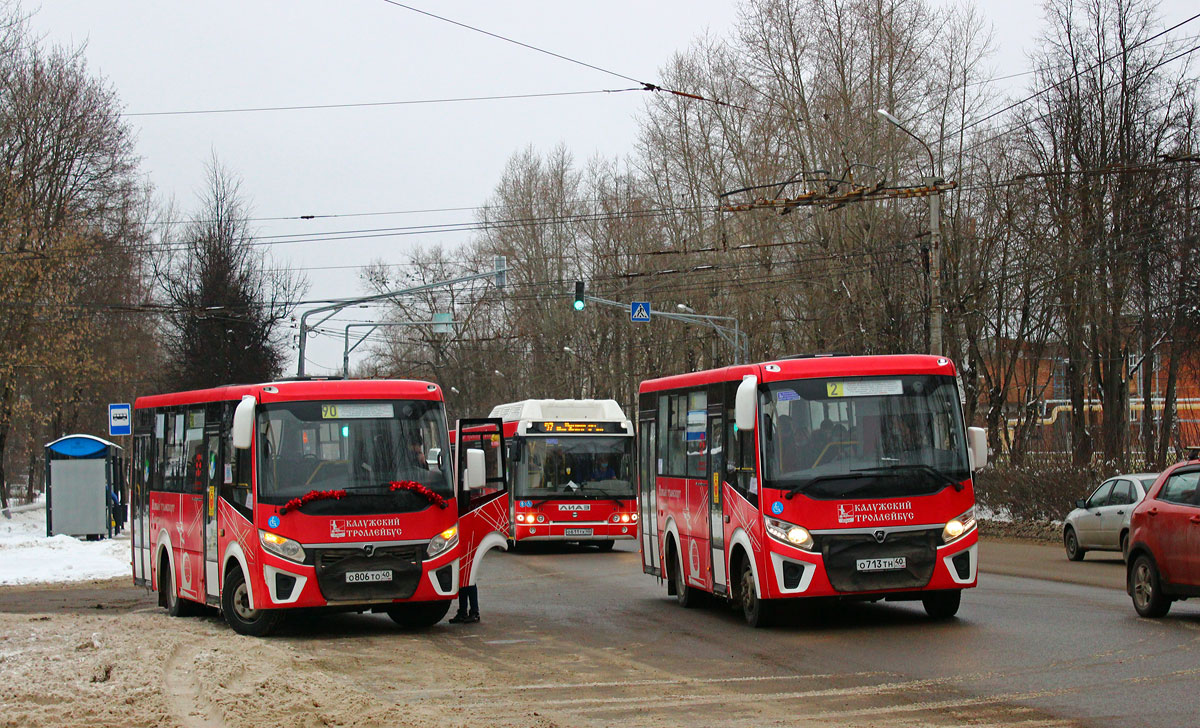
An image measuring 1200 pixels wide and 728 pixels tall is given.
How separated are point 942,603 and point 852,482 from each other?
1757 mm

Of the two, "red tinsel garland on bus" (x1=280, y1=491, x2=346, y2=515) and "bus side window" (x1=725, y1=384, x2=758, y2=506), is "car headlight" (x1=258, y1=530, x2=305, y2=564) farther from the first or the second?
"bus side window" (x1=725, y1=384, x2=758, y2=506)

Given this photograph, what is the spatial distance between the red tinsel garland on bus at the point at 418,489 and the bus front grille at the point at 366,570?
0.50m

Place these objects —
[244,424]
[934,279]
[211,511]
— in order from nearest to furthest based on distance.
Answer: [244,424] < [211,511] < [934,279]

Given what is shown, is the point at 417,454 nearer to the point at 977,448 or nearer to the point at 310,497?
the point at 310,497

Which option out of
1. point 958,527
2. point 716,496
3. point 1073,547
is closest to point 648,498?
point 716,496

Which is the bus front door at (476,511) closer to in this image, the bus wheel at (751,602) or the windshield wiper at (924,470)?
the bus wheel at (751,602)

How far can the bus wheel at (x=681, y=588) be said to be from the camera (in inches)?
668

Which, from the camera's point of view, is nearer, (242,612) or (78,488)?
(242,612)

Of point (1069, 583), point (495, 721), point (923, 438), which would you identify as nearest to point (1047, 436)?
point (1069, 583)

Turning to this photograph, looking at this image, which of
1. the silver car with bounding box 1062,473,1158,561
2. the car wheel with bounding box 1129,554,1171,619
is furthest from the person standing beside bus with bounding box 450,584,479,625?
the silver car with bounding box 1062,473,1158,561

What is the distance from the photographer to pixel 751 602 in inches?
563

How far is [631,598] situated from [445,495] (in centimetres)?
487

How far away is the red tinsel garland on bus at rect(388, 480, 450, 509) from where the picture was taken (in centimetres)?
1434

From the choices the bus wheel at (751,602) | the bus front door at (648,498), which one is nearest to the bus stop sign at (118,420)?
the bus front door at (648,498)
